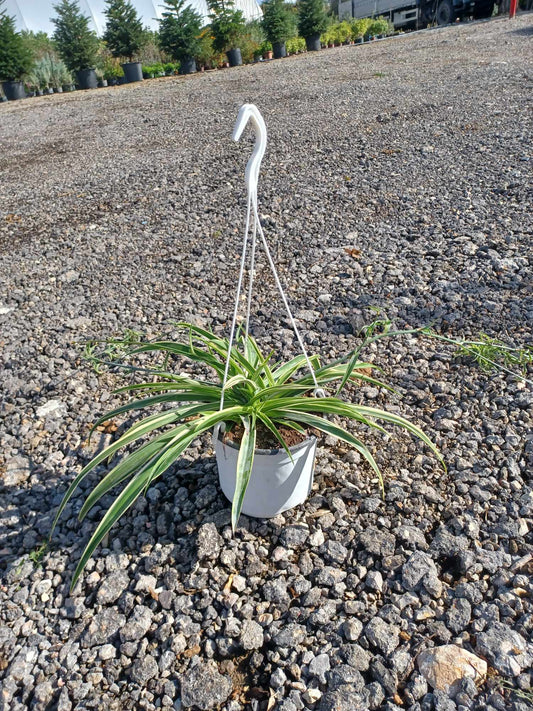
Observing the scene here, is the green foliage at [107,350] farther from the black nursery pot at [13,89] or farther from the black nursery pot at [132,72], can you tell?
the black nursery pot at [132,72]

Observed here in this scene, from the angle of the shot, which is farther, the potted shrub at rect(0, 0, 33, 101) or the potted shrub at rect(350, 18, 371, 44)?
the potted shrub at rect(350, 18, 371, 44)

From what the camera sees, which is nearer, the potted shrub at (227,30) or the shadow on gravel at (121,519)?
the shadow on gravel at (121,519)

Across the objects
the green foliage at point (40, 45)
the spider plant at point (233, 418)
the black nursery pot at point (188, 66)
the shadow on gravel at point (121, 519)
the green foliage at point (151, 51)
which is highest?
the green foliage at point (40, 45)

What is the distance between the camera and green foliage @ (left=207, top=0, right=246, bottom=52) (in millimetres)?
13867

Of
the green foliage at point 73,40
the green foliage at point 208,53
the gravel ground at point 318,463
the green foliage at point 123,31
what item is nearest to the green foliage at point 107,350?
the gravel ground at point 318,463

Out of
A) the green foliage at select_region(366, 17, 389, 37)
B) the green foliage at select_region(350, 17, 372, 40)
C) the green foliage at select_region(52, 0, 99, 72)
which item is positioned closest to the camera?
the green foliage at select_region(52, 0, 99, 72)

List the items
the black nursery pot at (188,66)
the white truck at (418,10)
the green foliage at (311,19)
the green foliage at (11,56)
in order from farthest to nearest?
the white truck at (418,10), the green foliage at (311,19), the black nursery pot at (188,66), the green foliage at (11,56)

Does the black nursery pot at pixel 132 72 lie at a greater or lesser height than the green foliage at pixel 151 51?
lesser

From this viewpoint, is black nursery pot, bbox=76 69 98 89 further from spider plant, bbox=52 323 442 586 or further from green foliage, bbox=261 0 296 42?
spider plant, bbox=52 323 442 586

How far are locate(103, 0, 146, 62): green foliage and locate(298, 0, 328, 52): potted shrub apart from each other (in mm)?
4766

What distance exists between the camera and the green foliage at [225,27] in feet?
45.5

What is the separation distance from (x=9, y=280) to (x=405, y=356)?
8.34 feet

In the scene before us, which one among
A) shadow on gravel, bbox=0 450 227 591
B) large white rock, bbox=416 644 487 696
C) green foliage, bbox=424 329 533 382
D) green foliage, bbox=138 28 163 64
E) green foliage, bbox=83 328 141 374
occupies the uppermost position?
green foliage, bbox=138 28 163 64

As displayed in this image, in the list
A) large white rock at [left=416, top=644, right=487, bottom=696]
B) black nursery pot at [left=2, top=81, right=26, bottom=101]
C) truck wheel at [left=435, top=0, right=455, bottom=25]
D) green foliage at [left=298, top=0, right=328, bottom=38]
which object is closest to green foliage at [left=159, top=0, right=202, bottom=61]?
green foliage at [left=298, top=0, right=328, bottom=38]
